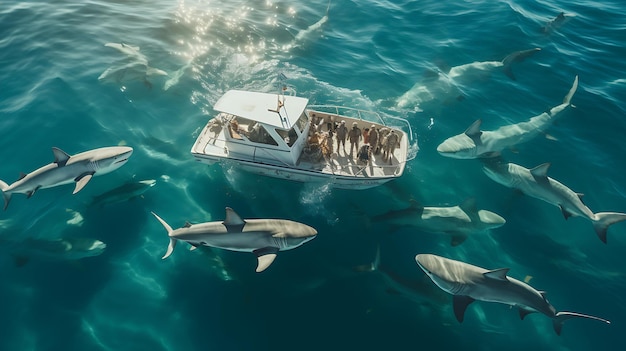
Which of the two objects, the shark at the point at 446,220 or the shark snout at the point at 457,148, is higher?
the shark snout at the point at 457,148

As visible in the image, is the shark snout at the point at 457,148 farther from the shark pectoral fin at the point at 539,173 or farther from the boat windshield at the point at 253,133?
the boat windshield at the point at 253,133

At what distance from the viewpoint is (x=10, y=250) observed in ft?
44.0

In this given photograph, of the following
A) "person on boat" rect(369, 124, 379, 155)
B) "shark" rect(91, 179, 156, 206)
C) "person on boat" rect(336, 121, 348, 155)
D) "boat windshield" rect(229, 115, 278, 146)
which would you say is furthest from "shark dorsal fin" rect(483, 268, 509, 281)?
"shark" rect(91, 179, 156, 206)

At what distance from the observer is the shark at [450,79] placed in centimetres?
2098

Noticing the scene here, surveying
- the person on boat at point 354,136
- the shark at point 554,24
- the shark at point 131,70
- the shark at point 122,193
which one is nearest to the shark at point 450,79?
the shark at point 554,24

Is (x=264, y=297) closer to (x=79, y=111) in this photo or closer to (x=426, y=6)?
(x=79, y=111)

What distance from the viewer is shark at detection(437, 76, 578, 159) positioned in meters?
17.3

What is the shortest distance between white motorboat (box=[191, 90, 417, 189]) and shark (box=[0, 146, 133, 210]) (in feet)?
12.5

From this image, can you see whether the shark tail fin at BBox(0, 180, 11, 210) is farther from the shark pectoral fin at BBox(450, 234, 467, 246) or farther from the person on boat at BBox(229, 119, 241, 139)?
the shark pectoral fin at BBox(450, 234, 467, 246)

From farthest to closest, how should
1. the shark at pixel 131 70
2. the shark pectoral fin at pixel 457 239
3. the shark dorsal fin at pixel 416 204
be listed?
the shark at pixel 131 70
the shark dorsal fin at pixel 416 204
the shark pectoral fin at pixel 457 239

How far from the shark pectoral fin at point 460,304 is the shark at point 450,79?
12.2 m

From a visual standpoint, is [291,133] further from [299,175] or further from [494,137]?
[494,137]

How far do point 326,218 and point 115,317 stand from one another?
28.7ft

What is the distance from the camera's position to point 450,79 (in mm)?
22578
